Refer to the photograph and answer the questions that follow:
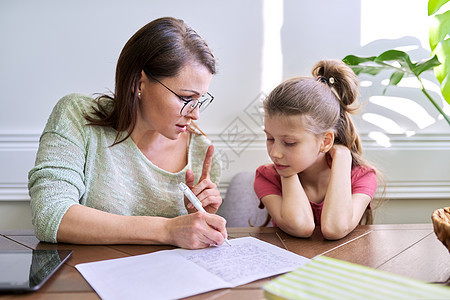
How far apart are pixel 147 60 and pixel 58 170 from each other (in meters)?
0.41

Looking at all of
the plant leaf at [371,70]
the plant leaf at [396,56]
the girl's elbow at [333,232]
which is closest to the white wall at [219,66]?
the plant leaf at [371,70]

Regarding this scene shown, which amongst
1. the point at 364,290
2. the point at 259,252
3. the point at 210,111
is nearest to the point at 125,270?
the point at 259,252

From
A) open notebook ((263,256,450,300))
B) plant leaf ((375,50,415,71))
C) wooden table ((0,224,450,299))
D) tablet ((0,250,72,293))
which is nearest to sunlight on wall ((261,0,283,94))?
plant leaf ((375,50,415,71))

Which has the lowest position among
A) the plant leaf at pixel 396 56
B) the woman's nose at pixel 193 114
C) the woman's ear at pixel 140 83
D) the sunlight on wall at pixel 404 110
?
the sunlight on wall at pixel 404 110

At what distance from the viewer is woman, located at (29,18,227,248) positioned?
3.78 ft

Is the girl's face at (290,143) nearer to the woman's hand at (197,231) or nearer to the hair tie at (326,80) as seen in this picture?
the hair tie at (326,80)

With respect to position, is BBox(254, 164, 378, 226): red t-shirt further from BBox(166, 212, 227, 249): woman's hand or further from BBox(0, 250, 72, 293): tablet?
BBox(0, 250, 72, 293): tablet

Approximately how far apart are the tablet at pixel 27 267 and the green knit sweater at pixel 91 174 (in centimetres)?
13

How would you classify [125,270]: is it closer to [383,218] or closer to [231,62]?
[231,62]

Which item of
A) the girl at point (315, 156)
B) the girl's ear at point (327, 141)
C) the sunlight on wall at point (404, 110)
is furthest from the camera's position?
the sunlight on wall at point (404, 110)

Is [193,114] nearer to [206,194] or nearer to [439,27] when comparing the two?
[206,194]

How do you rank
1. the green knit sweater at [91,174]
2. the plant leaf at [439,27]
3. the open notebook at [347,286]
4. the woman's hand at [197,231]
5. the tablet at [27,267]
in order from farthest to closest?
the plant leaf at [439,27] → the green knit sweater at [91,174] → the woman's hand at [197,231] → the tablet at [27,267] → the open notebook at [347,286]

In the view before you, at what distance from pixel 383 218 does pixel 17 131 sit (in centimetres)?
166

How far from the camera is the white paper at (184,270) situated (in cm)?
82
